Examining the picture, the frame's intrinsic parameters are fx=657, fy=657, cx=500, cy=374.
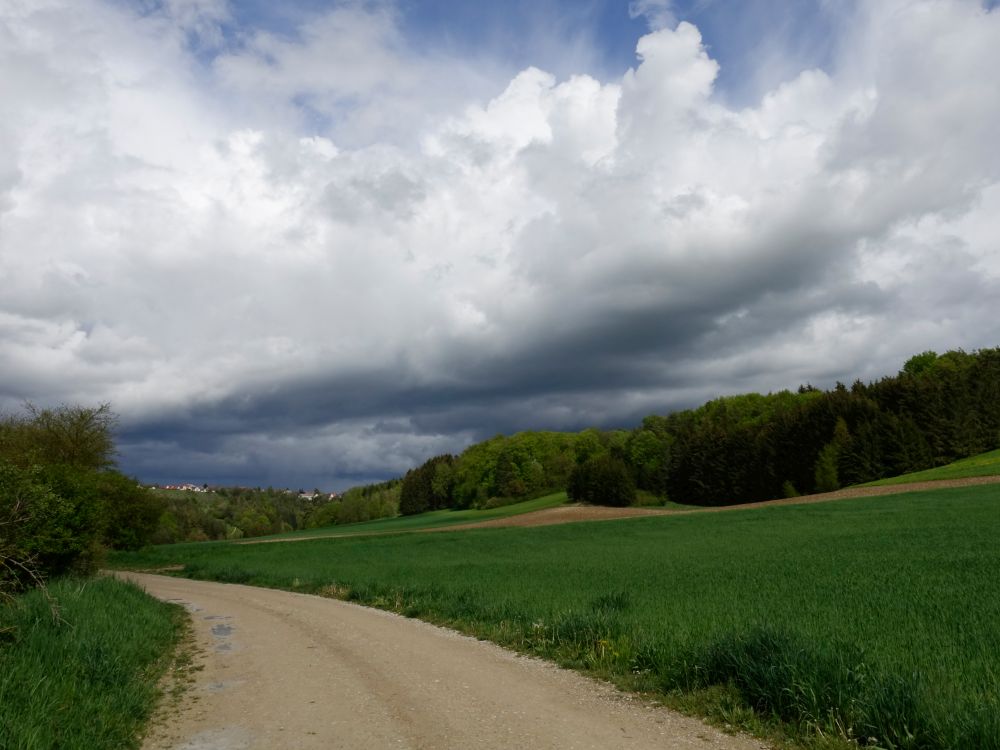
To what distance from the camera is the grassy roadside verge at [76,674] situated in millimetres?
6840

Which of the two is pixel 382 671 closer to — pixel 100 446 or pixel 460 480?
pixel 100 446

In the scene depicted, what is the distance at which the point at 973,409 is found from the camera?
79.3 metres

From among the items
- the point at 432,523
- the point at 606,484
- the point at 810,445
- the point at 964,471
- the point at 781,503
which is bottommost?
the point at 781,503

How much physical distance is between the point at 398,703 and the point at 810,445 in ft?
281

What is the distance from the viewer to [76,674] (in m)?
8.76

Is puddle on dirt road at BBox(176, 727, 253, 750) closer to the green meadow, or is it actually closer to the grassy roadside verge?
the grassy roadside verge

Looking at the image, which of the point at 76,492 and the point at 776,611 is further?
the point at 76,492

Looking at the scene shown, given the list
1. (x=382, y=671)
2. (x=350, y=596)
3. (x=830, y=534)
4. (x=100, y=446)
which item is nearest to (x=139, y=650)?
(x=382, y=671)

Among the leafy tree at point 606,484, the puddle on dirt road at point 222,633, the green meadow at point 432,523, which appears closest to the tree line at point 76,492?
the puddle on dirt road at point 222,633

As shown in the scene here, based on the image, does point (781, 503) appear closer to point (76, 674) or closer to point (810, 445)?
point (810, 445)

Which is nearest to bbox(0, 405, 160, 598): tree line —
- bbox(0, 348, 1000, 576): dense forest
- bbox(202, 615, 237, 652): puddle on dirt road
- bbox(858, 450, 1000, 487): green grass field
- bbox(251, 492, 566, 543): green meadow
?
bbox(0, 348, 1000, 576): dense forest

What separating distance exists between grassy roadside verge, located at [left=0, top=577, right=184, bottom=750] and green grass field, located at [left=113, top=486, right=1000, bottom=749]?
6.33 metres

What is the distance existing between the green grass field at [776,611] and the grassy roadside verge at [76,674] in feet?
20.8

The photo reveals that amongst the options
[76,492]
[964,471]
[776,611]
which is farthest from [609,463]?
[776,611]
